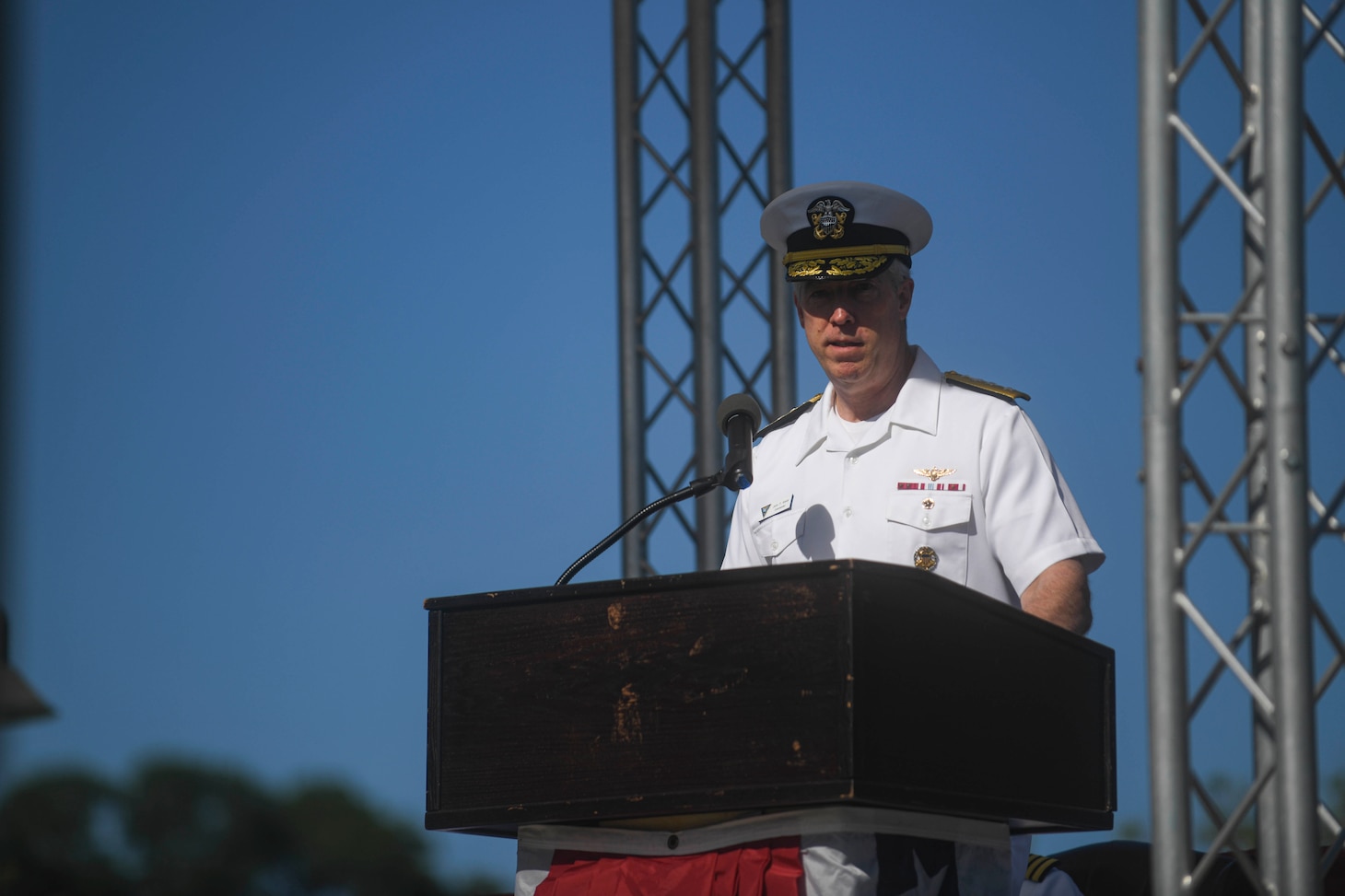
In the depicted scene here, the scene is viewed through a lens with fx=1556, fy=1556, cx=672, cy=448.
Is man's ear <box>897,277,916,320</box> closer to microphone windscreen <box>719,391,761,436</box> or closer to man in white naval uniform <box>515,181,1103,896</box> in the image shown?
man in white naval uniform <box>515,181,1103,896</box>

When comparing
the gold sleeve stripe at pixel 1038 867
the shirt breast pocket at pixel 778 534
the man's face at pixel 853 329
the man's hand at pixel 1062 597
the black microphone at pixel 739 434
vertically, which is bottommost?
the gold sleeve stripe at pixel 1038 867

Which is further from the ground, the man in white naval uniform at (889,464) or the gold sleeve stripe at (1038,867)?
the man in white naval uniform at (889,464)

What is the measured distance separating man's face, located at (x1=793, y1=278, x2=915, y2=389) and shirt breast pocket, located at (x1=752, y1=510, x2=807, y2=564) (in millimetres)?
248

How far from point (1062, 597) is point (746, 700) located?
0.78 m

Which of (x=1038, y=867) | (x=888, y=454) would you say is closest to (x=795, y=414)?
(x=888, y=454)

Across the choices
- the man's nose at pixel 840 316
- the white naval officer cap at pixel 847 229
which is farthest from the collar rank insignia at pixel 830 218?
the man's nose at pixel 840 316

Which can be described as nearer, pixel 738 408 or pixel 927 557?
pixel 738 408

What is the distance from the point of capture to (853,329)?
2.62m

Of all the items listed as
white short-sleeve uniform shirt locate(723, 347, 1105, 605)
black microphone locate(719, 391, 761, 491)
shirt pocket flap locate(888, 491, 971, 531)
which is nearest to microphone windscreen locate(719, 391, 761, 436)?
black microphone locate(719, 391, 761, 491)

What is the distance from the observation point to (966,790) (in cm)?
185

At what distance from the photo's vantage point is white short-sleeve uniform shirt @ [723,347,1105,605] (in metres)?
2.46

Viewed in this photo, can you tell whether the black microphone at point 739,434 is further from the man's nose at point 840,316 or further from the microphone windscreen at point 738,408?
the man's nose at point 840,316

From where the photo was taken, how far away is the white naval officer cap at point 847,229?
8.65 feet

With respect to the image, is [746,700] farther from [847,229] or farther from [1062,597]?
[847,229]
